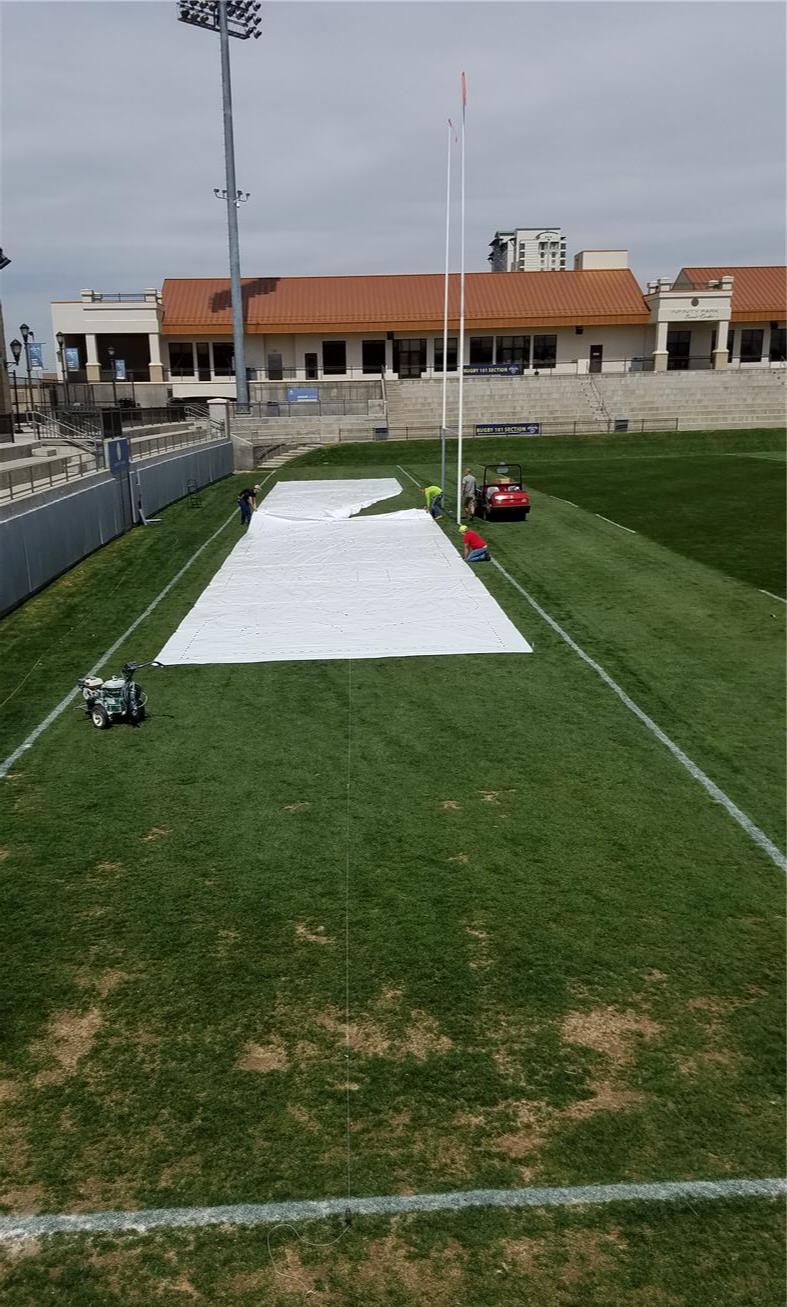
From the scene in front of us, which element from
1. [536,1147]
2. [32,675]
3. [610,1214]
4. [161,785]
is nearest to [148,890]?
[161,785]

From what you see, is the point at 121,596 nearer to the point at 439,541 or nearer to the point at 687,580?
the point at 439,541

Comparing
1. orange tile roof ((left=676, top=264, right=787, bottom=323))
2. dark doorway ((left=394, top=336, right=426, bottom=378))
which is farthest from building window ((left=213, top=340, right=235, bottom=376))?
orange tile roof ((left=676, top=264, right=787, bottom=323))

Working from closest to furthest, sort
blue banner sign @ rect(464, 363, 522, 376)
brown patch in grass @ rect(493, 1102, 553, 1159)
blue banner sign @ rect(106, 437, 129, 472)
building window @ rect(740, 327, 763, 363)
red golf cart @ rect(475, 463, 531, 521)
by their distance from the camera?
brown patch in grass @ rect(493, 1102, 553, 1159) → blue banner sign @ rect(106, 437, 129, 472) → red golf cart @ rect(475, 463, 531, 521) → blue banner sign @ rect(464, 363, 522, 376) → building window @ rect(740, 327, 763, 363)

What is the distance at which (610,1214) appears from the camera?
504 cm

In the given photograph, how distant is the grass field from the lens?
4.88 meters

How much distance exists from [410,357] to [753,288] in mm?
27145

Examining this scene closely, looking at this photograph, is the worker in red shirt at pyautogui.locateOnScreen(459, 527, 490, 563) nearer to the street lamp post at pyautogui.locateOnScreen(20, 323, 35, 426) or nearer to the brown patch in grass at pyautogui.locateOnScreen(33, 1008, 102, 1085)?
the brown patch in grass at pyautogui.locateOnScreen(33, 1008, 102, 1085)

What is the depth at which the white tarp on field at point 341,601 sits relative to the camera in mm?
15539

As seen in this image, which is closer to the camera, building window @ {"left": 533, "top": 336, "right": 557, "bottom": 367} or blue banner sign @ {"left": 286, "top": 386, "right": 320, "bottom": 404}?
blue banner sign @ {"left": 286, "top": 386, "right": 320, "bottom": 404}

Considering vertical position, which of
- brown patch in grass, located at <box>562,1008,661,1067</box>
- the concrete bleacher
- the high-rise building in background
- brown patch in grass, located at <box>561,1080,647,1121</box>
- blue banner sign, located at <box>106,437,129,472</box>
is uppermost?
the high-rise building in background

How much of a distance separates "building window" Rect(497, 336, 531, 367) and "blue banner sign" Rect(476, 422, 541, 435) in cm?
1623

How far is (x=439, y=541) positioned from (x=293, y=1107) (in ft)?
63.2

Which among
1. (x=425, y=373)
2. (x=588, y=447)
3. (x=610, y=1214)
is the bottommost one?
(x=610, y=1214)

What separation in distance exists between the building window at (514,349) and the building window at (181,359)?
74.1 feet
